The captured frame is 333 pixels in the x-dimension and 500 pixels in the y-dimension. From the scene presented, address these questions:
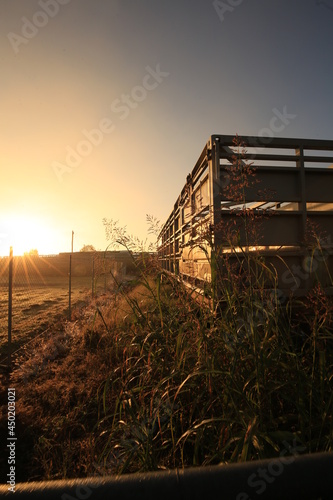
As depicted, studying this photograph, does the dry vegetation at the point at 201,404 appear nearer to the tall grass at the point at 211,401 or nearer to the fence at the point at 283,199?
the tall grass at the point at 211,401

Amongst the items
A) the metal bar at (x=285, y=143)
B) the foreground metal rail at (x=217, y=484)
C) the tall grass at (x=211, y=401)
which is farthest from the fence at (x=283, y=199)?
the foreground metal rail at (x=217, y=484)

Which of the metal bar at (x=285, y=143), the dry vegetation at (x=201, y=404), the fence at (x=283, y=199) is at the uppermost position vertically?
the metal bar at (x=285, y=143)

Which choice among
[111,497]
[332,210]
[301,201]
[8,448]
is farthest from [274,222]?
[8,448]

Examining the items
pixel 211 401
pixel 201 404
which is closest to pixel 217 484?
pixel 211 401

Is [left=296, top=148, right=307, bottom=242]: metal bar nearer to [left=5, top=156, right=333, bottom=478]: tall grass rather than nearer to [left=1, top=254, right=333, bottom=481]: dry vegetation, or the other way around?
[left=5, top=156, right=333, bottom=478]: tall grass

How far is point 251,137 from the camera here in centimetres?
300

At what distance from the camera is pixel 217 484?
62 cm

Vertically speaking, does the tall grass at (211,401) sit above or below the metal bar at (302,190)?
below

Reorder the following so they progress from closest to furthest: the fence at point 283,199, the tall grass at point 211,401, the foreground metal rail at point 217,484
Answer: the foreground metal rail at point 217,484, the tall grass at point 211,401, the fence at point 283,199

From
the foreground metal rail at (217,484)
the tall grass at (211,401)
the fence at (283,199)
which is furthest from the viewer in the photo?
the fence at (283,199)

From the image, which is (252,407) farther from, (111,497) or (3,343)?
(3,343)

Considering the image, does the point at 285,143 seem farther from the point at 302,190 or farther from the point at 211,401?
the point at 211,401

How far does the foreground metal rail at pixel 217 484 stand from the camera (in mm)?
578

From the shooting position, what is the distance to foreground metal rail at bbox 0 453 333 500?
578 mm
